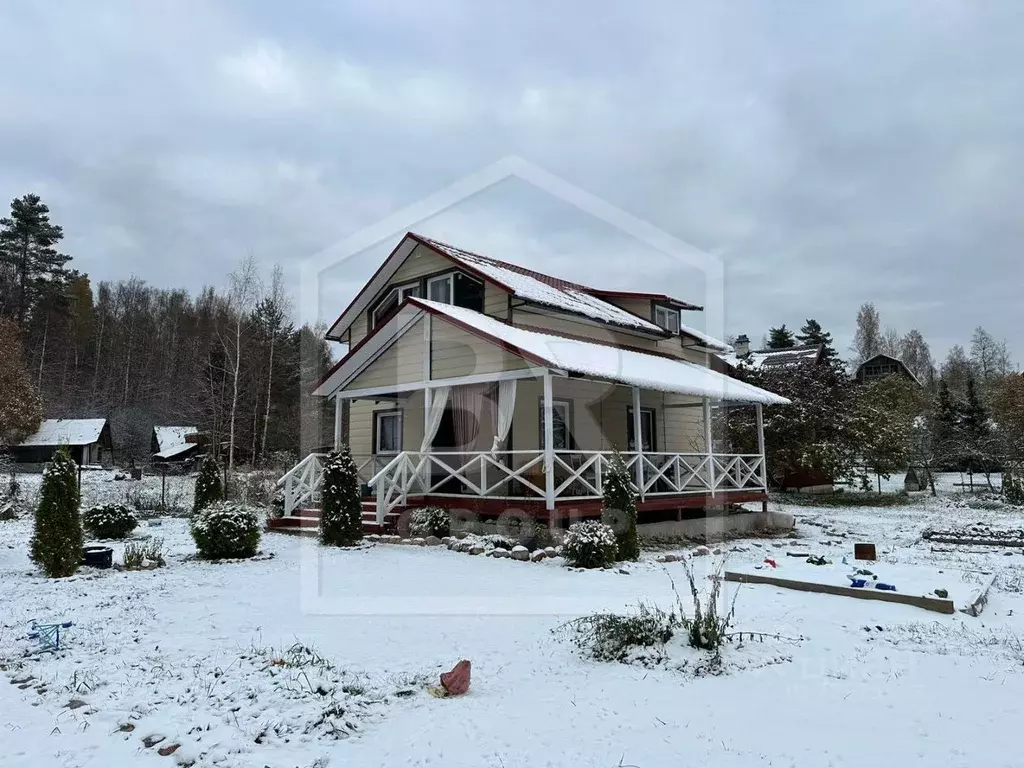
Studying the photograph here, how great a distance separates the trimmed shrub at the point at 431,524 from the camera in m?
11.9

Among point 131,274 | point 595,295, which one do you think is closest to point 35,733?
point 595,295

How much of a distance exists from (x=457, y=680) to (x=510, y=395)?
7801 millimetres

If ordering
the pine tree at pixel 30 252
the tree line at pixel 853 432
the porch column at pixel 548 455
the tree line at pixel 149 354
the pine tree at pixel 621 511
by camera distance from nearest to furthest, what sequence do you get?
the pine tree at pixel 621 511 → the porch column at pixel 548 455 → the tree line at pixel 853 432 → the tree line at pixel 149 354 → the pine tree at pixel 30 252

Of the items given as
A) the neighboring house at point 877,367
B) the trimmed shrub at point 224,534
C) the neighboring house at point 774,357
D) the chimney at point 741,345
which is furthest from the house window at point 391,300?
the neighboring house at point 877,367

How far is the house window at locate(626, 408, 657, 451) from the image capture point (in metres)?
17.6

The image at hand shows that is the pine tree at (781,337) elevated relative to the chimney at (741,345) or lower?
elevated

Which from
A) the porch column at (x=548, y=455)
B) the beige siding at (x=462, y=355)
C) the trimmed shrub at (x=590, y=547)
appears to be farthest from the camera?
the beige siding at (x=462, y=355)

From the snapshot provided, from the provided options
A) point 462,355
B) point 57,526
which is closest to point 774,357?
point 462,355

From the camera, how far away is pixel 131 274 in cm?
5319

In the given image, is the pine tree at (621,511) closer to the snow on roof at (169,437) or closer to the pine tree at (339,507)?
the pine tree at (339,507)

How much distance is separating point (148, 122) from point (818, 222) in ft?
51.0

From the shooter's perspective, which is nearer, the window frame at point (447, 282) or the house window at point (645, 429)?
the window frame at point (447, 282)

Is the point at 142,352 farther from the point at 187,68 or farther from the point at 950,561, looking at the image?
the point at 950,561

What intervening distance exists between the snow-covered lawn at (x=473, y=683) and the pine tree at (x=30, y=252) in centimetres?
4036
